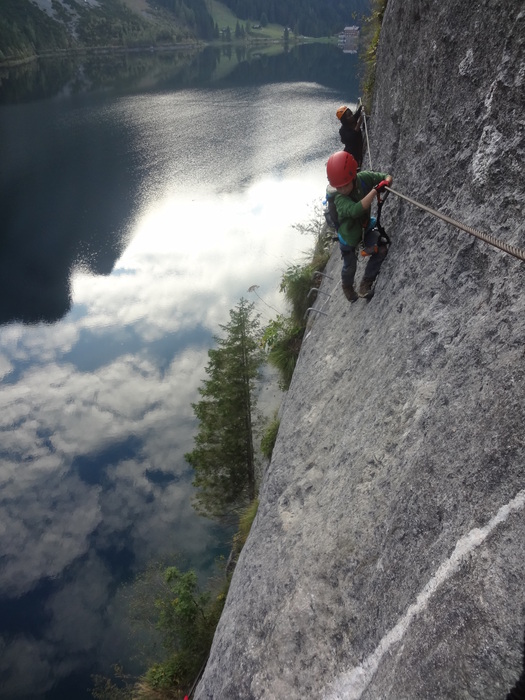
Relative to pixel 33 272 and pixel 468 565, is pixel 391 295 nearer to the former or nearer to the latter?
pixel 468 565

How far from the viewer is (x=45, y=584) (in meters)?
18.7

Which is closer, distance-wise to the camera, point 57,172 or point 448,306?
point 448,306

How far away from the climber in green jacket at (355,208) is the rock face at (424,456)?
328mm

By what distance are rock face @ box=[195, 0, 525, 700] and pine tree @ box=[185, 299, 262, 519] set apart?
10161 millimetres

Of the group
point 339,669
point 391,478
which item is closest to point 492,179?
point 391,478

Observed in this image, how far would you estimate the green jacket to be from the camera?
6203 mm

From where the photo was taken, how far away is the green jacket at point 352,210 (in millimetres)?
6203

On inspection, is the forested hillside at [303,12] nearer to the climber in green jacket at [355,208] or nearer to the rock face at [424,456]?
the climber in green jacket at [355,208]

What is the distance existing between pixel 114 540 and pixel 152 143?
152 feet

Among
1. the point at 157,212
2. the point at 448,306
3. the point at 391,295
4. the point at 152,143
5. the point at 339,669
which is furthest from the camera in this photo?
the point at 152,143

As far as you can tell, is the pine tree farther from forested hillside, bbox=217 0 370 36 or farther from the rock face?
forested hillside, bbox=217 0 370 36

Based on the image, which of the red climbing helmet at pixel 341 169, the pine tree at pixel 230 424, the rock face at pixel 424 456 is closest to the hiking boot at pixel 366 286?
the rock face at pixel 424 456

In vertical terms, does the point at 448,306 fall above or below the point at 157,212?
above

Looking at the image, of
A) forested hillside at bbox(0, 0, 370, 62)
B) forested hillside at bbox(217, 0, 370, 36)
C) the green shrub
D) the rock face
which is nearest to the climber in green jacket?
the rock face
